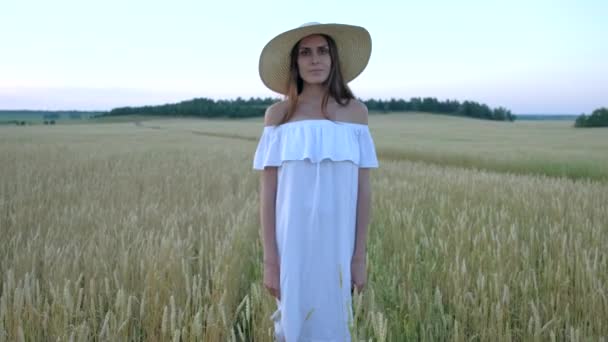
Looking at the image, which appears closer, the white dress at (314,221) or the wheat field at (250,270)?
the white dress at (314,221)

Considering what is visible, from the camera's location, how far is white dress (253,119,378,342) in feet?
5.11

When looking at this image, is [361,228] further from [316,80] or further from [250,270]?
[250,270]

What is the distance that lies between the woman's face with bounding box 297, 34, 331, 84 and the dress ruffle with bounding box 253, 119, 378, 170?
0.17 m

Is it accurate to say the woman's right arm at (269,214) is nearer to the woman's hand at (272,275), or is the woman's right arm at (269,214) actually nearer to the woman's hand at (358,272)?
the woman's hand at (272,275)

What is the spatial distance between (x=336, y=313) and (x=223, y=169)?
603cm

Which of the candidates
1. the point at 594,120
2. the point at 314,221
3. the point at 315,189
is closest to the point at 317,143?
the point at 315,189

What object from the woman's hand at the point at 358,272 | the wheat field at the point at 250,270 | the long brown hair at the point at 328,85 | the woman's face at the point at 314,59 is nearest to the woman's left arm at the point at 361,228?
the woman's hand at the point at 358,272

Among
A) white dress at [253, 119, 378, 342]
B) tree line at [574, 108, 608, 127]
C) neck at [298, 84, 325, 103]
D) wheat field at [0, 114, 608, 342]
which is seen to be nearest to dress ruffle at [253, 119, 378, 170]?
white dress at [253, 119, 378, 342]

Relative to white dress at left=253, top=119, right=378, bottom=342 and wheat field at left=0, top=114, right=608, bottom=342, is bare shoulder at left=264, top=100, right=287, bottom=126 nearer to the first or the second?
white dress at left=253, top=119, right=378, bottom=342

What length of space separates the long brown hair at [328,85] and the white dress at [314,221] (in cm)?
8

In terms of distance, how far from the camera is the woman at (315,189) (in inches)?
61.6

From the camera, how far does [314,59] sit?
1.65 m

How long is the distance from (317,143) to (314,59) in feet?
1.07

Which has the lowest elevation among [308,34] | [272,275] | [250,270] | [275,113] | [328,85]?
[250,270]
